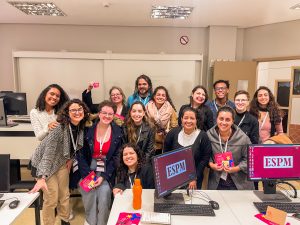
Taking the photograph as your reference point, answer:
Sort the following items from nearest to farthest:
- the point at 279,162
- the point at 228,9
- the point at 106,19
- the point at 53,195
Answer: the point at 279,162 < the point at 53,195 < the point at 228,9 < the point at 106,19

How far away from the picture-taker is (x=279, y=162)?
178 cm

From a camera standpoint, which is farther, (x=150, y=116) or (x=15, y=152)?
(x=15, y=152)

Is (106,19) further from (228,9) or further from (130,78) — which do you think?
(228,9)

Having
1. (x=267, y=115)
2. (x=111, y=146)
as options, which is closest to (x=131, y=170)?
(x=111, y=146)

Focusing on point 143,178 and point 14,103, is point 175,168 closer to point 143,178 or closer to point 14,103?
point 143,178

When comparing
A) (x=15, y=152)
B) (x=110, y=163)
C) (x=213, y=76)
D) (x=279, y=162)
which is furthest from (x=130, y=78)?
(x=279, y=162)

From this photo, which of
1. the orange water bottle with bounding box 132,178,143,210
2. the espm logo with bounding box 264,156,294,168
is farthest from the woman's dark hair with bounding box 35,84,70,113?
the espm logo with bounding box 264,156,294,168

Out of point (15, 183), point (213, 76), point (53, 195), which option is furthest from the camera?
point (213, 76)

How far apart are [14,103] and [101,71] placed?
5.68ft

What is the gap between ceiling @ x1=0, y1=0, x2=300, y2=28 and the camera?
331 centimetres

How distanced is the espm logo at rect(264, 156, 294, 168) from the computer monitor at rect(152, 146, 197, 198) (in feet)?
1.82

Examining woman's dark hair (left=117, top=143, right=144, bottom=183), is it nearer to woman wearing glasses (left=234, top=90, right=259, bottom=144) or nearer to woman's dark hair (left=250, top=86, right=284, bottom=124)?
woman wearing glasses (left=234, top=90, right=259, bottom=144)

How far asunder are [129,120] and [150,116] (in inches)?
14.4

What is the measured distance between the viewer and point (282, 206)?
5.48ft
